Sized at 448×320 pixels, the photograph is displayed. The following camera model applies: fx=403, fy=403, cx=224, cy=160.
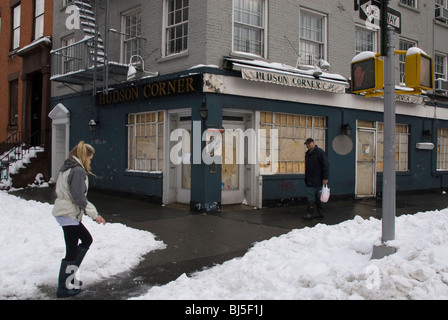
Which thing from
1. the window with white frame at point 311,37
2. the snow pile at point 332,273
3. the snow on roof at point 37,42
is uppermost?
the snow on roof at point 37,42

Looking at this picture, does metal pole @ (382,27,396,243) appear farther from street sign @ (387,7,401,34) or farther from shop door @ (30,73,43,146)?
shop door @ (30,73,43,146)

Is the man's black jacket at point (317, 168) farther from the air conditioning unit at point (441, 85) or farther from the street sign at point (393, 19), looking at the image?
the air conditioning unit at point (441, 85)

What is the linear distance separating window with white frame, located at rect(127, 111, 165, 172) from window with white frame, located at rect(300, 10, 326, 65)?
4.84 meters

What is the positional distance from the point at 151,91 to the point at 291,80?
3.91 metres

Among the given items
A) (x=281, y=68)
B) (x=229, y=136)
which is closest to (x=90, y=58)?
(x=229, y=136)

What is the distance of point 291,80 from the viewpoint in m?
10.9

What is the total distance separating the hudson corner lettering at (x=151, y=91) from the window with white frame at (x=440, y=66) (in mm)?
12415

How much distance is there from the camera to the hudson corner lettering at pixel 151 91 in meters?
10.2

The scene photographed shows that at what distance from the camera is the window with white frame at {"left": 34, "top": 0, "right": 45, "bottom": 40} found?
17.2 metres

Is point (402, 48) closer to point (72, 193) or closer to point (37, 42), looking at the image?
point (37, 42)

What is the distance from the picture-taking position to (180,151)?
11305 millimetres

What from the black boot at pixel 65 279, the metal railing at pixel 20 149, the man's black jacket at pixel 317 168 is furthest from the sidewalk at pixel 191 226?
the metal railing at pixel 20 149
